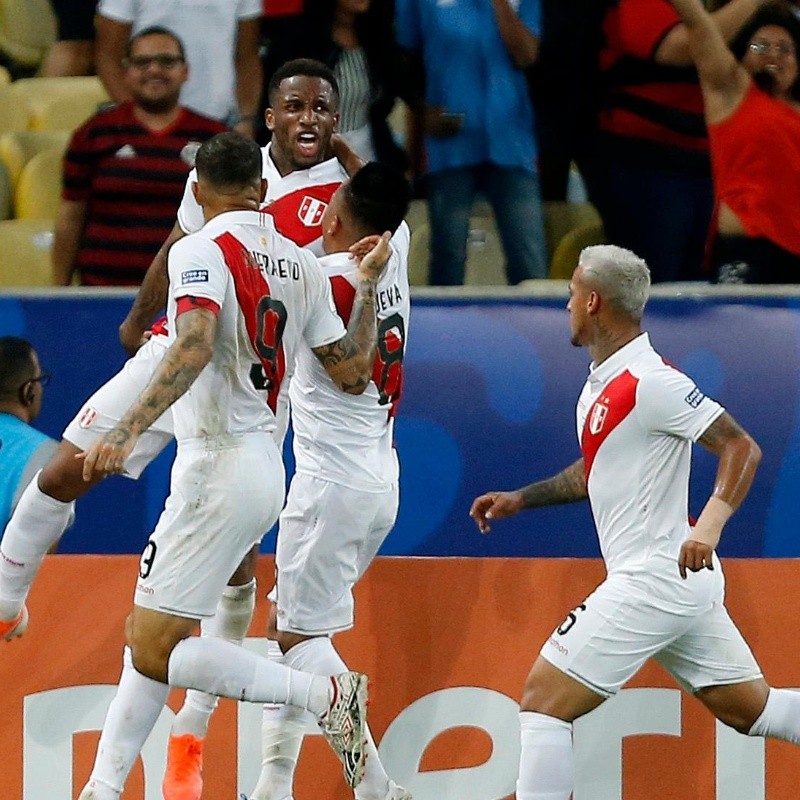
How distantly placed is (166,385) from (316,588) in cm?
107

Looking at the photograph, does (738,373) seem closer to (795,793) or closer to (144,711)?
(795,793)

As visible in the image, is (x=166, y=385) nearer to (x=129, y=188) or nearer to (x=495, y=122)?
(x=129, y=188)

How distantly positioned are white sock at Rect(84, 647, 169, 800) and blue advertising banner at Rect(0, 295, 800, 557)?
2034 millimetres

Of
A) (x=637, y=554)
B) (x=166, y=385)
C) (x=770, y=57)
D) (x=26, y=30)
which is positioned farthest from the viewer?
(x=26, y=30)

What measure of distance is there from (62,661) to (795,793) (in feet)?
7.81

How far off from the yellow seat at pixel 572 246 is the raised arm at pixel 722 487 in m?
2.62

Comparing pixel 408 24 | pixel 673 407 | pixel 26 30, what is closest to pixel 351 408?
pixel 673 407

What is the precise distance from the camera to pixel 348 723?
16.8 feet

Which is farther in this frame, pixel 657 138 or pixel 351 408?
pixel 657 138

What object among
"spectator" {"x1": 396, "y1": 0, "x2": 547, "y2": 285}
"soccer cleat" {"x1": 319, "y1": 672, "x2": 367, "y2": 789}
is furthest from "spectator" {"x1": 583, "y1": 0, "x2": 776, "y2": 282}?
"soccer cleat" {"x1": 319, "y1": 672, "x2": 367, "y2": 789}

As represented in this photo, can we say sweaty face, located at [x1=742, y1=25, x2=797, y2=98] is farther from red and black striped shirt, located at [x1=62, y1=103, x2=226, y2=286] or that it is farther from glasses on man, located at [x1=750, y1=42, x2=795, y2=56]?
red and black striped shirt, located at [x1=62, y1=103, x2=226, y2=286]

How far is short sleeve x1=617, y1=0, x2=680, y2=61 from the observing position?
7410 millimetres

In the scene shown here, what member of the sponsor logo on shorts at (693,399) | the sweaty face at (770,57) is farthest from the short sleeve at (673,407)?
the sweaty face at (770,57)

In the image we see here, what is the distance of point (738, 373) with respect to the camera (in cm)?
696
